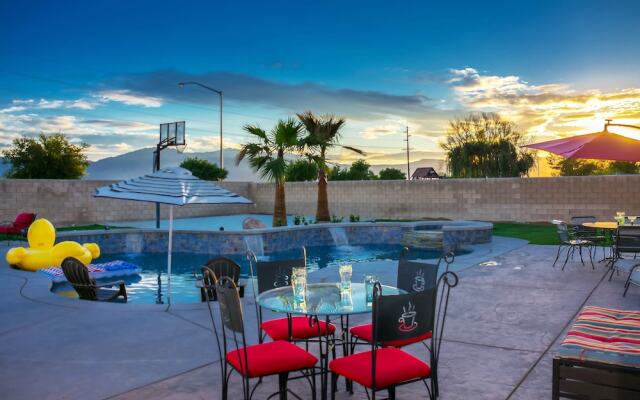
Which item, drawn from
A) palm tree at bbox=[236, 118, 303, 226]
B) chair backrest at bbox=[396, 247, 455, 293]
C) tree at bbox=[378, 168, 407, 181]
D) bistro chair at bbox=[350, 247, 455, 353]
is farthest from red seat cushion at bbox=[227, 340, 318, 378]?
tree at bbox=[378, 168, 407, 181]

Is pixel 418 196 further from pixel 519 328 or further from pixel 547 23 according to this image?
pixel 519 328

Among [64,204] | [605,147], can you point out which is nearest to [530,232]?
[605,147]

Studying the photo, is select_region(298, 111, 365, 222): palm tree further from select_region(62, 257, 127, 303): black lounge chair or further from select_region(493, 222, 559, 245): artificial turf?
select_region(62, 257, 127, 303): black lounge chair

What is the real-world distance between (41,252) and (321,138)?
420 inches

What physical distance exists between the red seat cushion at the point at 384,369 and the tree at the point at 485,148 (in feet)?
153

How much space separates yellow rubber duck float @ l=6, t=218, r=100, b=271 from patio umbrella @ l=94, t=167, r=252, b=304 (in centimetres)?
359

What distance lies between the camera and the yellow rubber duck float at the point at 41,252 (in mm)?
10320

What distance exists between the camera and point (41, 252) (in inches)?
412

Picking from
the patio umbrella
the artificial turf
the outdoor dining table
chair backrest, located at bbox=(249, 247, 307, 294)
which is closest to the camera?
the outdoor dining table

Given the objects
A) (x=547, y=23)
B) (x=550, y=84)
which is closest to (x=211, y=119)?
(x=550, y=84)

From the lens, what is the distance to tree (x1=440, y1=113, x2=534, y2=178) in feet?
157

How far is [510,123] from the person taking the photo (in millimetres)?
49500

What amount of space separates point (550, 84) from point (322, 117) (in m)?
10.9

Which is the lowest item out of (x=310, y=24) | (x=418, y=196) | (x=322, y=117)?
(x=418, y=196)
